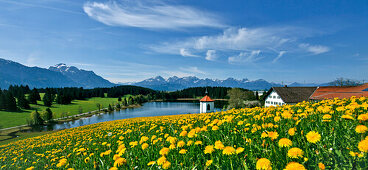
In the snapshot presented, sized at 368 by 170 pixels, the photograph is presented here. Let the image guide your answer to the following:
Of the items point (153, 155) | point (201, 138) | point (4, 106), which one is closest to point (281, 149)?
point (201, 138)

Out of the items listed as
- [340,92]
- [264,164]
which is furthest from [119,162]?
[340,92]

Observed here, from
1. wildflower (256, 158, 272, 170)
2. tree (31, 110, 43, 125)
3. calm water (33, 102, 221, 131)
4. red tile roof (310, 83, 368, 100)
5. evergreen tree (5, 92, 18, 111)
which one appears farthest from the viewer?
evergreen tree (5, 92, 18, 111)

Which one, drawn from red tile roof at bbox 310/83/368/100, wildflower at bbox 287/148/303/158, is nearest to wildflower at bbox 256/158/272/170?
wildflower at bbox 287/148/303/158

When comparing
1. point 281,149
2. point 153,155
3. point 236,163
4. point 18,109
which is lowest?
point 18,109

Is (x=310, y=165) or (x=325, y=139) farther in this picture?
(x=325, y=139)

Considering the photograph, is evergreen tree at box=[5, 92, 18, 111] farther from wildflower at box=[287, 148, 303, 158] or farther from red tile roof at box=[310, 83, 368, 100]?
red tile roof at box=[310, 83, 368, 100]

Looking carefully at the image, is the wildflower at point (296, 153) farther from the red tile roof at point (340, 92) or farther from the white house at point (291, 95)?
the white house at point (291, 95)

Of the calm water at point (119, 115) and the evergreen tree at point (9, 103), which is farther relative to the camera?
the evergreen tree at point (9, 103)

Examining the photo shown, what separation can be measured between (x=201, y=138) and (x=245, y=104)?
54.6 meters

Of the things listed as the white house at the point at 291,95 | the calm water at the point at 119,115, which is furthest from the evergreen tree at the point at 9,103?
the white house at the point at 291,95

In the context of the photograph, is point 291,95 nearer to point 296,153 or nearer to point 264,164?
point 296,153

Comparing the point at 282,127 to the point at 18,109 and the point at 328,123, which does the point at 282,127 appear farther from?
the point at 18,109

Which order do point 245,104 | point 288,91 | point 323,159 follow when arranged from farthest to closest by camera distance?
1. point 245,104
2. point 288,91
3. point 323,159

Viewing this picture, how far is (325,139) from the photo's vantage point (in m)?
2.48
